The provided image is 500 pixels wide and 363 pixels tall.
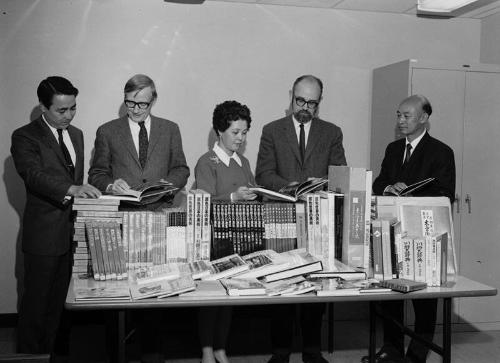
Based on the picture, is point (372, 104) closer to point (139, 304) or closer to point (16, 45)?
point (16, 45)

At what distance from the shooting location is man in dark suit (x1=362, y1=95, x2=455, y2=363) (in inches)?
142

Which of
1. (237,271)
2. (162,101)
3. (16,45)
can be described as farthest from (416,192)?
(16,45)

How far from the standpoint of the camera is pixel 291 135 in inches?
153

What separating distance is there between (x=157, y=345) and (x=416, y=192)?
1913mm

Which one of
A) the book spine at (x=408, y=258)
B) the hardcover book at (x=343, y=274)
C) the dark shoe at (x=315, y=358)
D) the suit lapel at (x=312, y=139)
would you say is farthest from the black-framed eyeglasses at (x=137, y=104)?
the dark shoe at (x=315, y=358)

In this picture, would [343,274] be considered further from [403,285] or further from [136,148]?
[136,148]

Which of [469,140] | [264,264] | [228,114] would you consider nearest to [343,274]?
[264,264]

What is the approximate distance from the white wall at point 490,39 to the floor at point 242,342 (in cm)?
231

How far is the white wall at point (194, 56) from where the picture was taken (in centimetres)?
450

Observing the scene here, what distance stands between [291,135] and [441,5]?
1824 millimetres

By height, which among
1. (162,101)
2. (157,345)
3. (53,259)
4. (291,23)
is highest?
(291,23)

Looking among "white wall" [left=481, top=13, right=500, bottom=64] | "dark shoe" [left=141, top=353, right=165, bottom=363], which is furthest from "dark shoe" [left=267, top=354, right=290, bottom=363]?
"white wall" [left=481, top=13, right=500, bottom=64]

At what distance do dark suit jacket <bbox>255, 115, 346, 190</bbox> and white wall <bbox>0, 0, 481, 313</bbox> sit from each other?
1.00 meters

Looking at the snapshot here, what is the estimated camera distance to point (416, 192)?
3.91 meters
